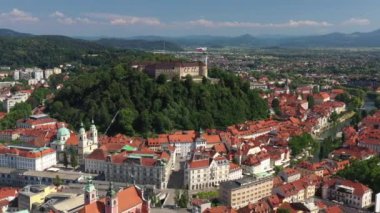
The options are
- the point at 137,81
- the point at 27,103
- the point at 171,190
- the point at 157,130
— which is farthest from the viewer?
Result: the point at 27,103

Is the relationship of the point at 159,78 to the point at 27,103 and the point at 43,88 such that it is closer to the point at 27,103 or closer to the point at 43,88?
the point at 27,103

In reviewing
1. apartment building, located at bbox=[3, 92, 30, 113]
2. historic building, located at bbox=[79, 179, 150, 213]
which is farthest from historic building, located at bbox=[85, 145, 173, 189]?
apartment building, located at bbox=[3, 92, 30, 113]

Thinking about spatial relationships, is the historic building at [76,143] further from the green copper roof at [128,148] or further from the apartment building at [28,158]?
the green copper roof at [128,148]

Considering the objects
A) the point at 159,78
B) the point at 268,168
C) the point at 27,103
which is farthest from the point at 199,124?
the point at 27,103

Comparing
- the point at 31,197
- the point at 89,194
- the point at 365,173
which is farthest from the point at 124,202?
the point at 365,173

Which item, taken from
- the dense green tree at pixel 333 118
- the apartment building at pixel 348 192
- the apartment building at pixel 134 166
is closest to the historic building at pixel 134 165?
the apartment building at pixel 134 166

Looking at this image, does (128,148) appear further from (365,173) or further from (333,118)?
(333,118)

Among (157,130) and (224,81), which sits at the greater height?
(224,81)

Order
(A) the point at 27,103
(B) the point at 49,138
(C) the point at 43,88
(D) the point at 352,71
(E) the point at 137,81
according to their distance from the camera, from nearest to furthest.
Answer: (B) the point at 49,138
(E) the point at 137,81
(A) the point at 27,103
(C) the point at 43,88
(D) the point at 352,71
